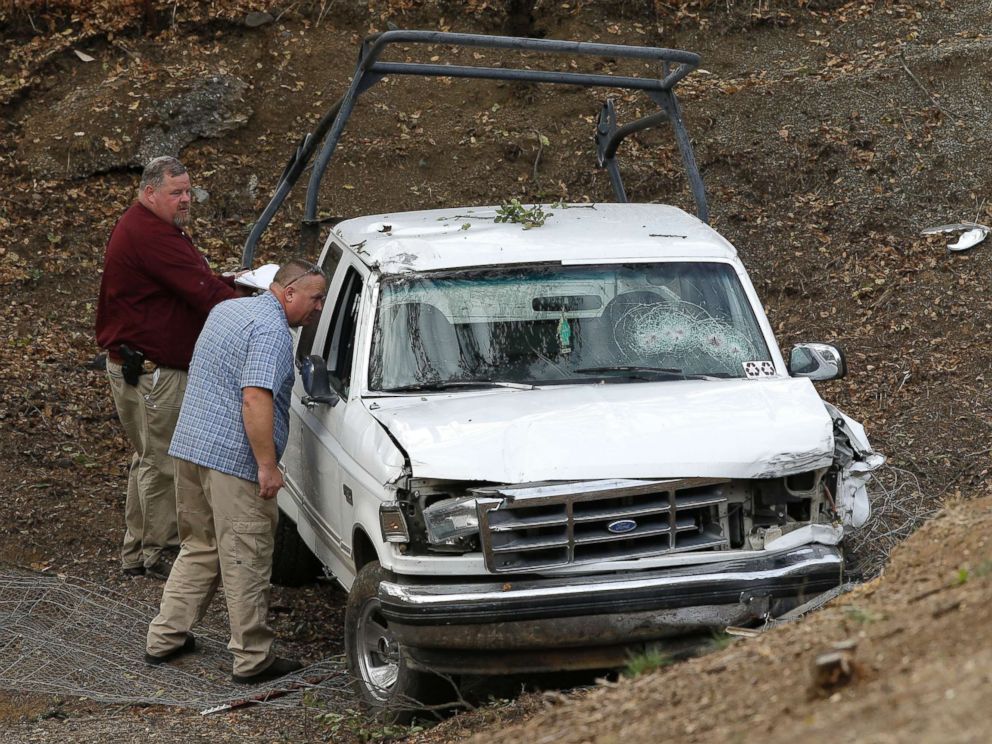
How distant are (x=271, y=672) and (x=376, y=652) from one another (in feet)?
3.11

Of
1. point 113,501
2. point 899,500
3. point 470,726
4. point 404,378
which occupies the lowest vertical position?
point 113,501

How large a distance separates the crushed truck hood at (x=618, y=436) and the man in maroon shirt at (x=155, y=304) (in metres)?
2.11

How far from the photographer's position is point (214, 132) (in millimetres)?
13336

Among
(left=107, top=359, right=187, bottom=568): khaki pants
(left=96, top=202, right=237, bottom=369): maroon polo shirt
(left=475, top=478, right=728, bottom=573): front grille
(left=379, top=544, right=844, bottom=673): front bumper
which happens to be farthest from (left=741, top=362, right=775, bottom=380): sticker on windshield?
(left=107, top=359, right=187, bottom=568): khaki pants

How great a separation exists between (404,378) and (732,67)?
882 centimetres

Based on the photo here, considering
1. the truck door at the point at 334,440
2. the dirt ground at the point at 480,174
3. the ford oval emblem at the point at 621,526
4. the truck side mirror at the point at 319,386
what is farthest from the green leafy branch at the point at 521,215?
the dirt ground at the point at 480,174

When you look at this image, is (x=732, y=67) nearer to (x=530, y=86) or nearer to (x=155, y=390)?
(x=530, y=86)

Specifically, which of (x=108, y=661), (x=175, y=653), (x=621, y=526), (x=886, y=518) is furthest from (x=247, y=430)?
(x=886, y=518)

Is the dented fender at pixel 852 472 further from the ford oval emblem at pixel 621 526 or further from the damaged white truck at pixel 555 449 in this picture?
the ford oval emblem at pixel 621 526

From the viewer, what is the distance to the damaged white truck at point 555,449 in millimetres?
5090

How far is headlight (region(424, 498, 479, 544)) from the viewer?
200 inches

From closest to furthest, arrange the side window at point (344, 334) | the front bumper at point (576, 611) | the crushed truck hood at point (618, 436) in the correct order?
the front bumper at point (576, 611)
the crushed truck hood at point (618, 436)
the side window at point (344, 334)

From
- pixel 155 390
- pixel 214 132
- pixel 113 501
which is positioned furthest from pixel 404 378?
pixel 214 132

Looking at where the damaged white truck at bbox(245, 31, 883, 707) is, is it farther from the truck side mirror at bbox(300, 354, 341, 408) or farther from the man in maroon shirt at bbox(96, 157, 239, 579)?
the man in maroon shirt at bbox(96, 157, 239, 579)
